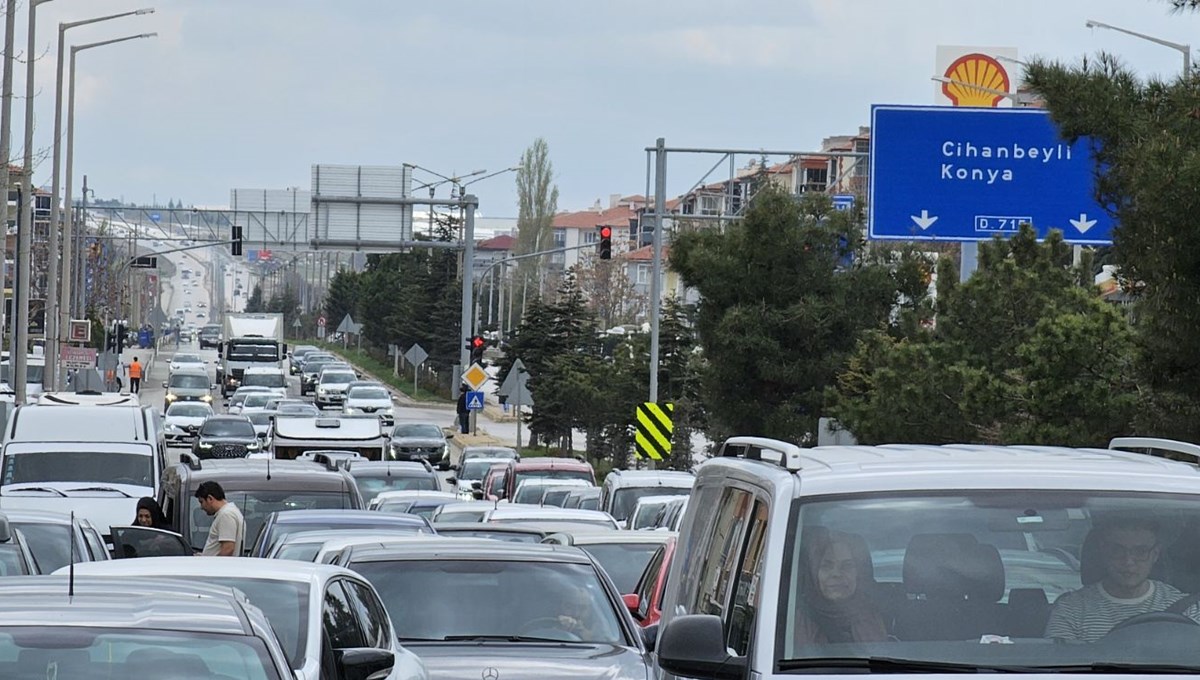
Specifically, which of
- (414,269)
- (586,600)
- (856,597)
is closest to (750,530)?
(856,597)

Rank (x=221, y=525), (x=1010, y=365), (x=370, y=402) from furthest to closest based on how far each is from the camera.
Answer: (x=370, y=402) → (x=1010, y=365) → (x=221, y=525)

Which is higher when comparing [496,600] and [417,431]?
[496,600]

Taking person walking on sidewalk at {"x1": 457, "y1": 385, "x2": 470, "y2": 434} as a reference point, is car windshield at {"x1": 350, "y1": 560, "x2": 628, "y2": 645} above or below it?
above

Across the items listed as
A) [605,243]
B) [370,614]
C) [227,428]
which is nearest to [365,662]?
[370,614]

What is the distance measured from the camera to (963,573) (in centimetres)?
615

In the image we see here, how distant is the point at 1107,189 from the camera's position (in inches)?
650

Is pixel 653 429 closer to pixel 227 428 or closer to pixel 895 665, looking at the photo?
pixel 227 428

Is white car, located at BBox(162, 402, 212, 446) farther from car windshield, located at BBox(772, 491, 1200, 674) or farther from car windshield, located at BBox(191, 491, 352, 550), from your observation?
car windshield, located at BBox(772, 491, 1200, 674)

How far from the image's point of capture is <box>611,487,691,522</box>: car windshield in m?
26.4

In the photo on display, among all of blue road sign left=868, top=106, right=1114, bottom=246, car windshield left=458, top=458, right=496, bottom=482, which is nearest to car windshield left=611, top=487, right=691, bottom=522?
blue road sign left=868, top=106, right=1114, bottom=246

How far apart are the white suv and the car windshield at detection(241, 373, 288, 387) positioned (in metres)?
73.1

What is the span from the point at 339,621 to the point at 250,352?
79.0 metres

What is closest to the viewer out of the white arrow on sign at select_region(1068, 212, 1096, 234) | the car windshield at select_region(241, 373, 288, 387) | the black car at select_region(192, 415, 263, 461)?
the white arrow on sign at select_region(1068, 212, 1096, 234)

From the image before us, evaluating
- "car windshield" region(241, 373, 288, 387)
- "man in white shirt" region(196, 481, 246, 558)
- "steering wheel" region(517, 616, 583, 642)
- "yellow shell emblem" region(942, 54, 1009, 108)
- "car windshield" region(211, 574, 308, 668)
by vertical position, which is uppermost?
"yellow shell emblem" region(942, 54, 1009, 108)
